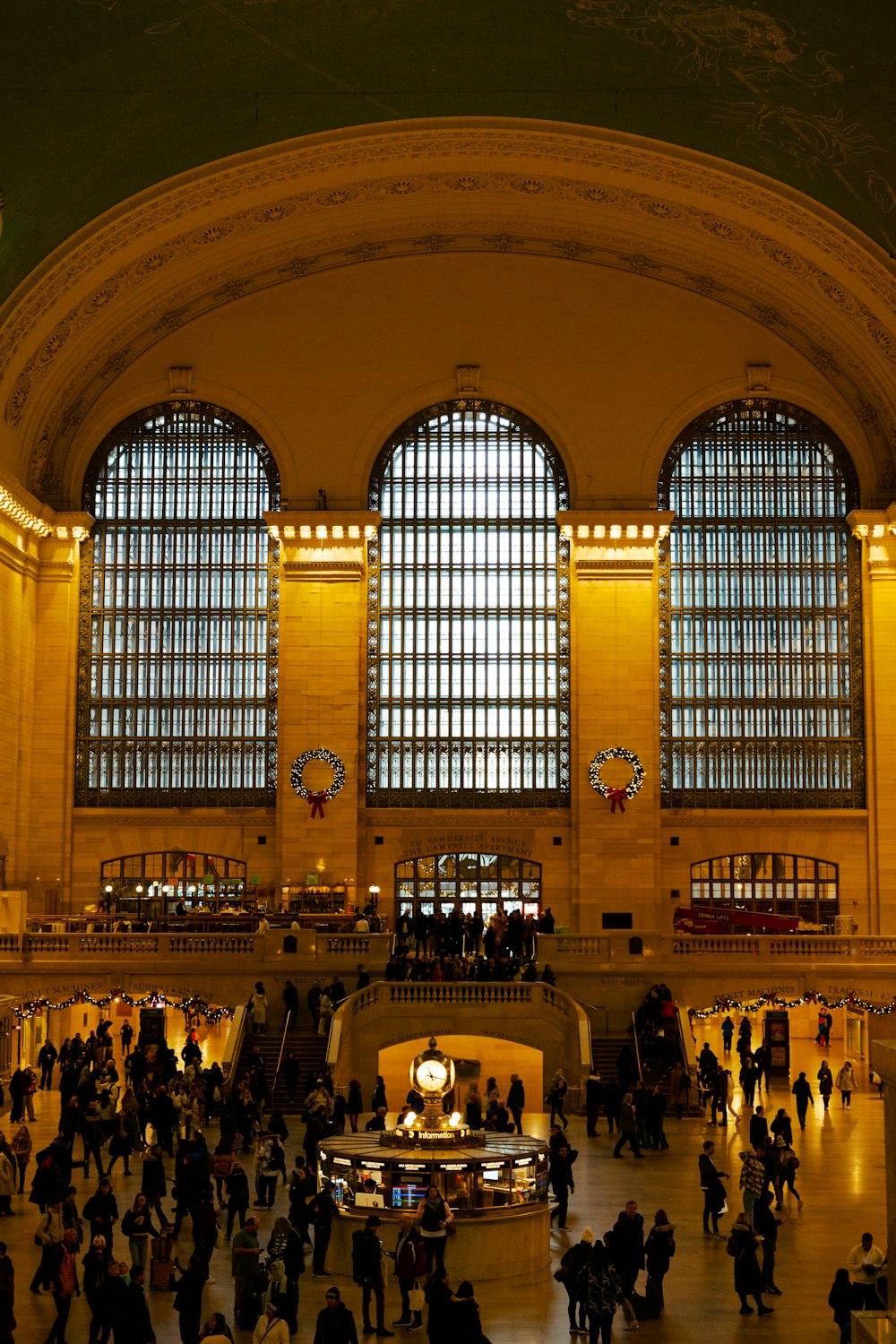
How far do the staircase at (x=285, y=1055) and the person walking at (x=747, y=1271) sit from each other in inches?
513

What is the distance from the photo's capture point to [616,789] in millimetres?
40938

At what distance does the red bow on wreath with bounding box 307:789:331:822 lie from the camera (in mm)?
40875

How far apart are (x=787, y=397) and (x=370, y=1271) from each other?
1226 inches

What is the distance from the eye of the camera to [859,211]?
36.8 metres

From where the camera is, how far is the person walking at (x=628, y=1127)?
24.4 metres

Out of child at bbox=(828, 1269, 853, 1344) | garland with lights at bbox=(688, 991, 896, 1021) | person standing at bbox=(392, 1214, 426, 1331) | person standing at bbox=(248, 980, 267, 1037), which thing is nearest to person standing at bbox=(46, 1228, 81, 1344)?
person standing at bbox=(392, 1214, 426, 1331)

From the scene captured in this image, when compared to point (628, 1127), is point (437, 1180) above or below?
above

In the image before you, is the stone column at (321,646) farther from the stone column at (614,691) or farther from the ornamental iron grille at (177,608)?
the stone column at (614,691)

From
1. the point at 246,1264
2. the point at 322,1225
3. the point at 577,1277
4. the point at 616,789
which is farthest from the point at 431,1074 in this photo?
the point at 616,789

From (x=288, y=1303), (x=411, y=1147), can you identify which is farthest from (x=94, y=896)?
(x=288, y=1303)

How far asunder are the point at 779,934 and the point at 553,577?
12.3 m

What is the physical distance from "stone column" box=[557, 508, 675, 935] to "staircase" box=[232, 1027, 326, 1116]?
1137 centimetres

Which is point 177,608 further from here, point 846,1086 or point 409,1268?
point 409,1268

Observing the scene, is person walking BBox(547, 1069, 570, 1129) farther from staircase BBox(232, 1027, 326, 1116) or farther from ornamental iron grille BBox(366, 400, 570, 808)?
ornamental iron grille BBox(366, 400, 570, 808)
